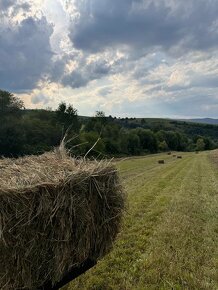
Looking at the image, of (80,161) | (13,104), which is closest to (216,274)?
(80,161)

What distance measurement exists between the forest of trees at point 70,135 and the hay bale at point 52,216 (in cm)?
89

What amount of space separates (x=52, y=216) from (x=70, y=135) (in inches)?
985

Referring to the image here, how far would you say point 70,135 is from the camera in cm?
2923

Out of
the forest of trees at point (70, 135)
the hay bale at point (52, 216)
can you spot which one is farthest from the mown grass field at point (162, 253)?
the forest of trees at point (70, 135)

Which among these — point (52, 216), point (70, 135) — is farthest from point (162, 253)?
point (70, 135)

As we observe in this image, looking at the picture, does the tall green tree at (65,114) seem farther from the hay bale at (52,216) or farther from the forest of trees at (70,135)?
the hay bale at (52,216)

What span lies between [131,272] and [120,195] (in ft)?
4.87

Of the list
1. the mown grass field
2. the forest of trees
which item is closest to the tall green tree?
the forest of trees

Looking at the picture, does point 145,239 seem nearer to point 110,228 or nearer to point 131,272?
point 131,272

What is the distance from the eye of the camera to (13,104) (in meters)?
66.2

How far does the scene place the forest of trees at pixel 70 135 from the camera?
16508 mm

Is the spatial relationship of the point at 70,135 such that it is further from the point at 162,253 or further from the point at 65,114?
the point at 65,114

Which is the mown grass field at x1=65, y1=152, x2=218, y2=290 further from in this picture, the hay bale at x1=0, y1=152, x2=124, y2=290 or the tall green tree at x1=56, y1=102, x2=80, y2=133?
the tall green tree at x1=56, y1=102, x2=80, y2=133

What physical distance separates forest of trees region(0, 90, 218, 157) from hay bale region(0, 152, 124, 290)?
89cm
